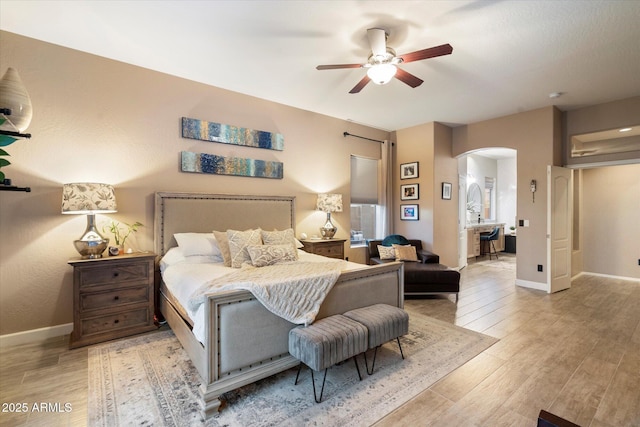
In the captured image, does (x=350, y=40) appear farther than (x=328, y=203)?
No

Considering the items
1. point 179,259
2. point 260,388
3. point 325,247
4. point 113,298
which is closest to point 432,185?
point 325,247

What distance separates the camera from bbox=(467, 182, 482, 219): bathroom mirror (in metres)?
8.58

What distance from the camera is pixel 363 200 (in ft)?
19.9

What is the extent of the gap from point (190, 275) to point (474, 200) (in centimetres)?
860

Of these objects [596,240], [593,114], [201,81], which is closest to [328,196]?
[201,81]

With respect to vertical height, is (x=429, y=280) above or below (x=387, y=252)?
below

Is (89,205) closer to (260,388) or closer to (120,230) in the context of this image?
(120,230)

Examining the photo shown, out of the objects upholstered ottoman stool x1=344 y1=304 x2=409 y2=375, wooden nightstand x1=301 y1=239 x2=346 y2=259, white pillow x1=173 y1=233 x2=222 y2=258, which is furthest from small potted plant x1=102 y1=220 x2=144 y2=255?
upholstered ottoman stool x1=344 y1=304 x2=409 y2=375

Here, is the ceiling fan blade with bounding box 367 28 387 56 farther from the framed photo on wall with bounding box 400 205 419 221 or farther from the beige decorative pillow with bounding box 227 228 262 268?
the framed photo on wall with bounding box 400 205 419 221

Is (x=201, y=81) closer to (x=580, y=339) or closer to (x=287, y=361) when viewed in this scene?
(x=287, y=361)

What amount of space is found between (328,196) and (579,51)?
11.7 ft

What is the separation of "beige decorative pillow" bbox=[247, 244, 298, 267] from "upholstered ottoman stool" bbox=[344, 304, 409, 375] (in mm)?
1065

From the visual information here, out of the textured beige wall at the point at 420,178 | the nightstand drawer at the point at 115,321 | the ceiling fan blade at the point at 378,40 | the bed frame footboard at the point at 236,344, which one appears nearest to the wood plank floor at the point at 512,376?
the nightstand drawer at the point at 115,321

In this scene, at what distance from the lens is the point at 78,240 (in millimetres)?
2961
